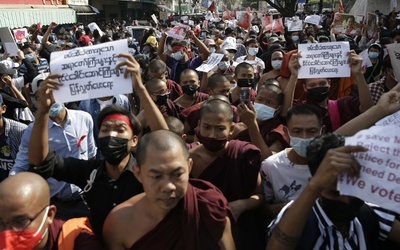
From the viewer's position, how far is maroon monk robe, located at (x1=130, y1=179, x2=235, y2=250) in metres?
1.95

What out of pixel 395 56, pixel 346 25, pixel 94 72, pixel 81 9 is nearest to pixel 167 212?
pixel 94 72

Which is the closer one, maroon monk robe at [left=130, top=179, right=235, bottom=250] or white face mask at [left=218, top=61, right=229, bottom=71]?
maroon monk robe at [left=130, top=179, right=235, bottom=250]

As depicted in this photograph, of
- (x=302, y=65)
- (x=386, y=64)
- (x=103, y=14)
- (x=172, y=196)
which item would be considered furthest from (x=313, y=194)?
(x=103, y=14)

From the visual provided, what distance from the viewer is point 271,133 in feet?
10.7

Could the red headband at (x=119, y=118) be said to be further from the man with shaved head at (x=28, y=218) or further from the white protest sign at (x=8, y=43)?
the white protest sign at (x=8, y=43)

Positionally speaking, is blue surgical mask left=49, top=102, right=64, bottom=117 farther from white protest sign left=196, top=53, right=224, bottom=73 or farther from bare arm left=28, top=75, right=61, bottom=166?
white protest sign left=196, top=53, right=224, bottom=73

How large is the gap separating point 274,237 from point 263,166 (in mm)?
778

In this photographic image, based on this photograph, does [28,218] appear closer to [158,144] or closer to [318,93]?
[158,144]

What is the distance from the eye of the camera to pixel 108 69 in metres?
2.57

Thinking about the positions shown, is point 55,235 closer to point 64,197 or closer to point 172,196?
point 172,196

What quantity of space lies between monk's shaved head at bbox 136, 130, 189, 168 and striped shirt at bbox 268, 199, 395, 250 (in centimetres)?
72

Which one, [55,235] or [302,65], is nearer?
[55,235]

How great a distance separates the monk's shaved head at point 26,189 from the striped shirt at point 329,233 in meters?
1.27

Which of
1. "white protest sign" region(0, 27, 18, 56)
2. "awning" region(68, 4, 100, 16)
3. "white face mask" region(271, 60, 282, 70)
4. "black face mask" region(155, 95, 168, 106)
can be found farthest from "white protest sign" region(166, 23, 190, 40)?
"awning" region(68, 4, 100, 16)
